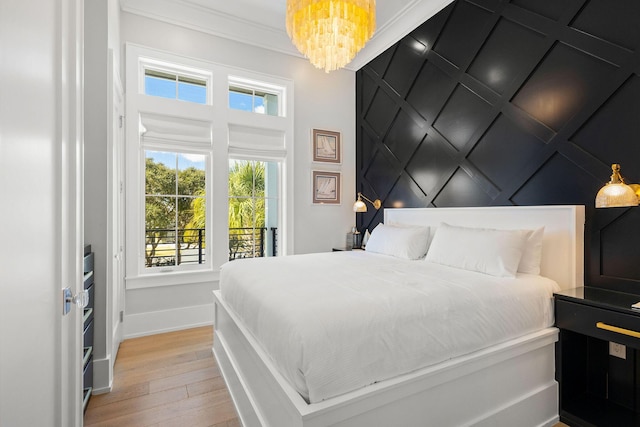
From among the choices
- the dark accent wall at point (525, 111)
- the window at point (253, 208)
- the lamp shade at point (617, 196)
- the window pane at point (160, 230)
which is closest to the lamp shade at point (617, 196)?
the lamp shade at point (617, 196)

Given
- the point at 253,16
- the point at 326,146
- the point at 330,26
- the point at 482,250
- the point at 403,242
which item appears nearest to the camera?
the point at 330,26

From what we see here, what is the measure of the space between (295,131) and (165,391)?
3.10 meters

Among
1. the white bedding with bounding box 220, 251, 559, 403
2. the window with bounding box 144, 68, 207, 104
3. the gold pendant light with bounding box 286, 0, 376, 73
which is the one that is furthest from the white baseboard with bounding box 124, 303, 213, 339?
the gold pendant light with bounding box 286, 0, 376, 73

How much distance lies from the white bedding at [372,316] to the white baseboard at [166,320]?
148cm

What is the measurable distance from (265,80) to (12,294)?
3643mm

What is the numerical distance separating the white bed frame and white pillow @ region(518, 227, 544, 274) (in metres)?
0.10

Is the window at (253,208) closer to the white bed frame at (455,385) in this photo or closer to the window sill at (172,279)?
the window sill at (172,279)

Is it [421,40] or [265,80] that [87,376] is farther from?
[421,40]

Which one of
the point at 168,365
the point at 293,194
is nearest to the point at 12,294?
the point at 168,365

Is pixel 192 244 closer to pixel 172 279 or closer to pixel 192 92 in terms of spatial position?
pixel 172 279

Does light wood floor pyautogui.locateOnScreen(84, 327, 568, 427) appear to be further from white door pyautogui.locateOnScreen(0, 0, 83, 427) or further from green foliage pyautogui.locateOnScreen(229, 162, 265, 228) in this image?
green foliage pyautogui.locateOnScreen(229, 162, 265, 228)

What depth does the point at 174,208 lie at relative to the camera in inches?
136

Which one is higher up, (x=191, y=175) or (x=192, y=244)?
(x=191, y=175)

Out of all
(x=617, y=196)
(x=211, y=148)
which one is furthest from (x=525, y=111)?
(x=211, y=148)
